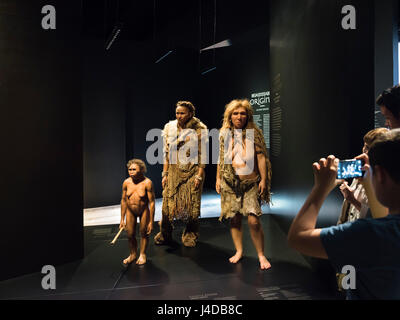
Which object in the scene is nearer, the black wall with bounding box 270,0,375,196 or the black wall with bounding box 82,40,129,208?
the black wall with bounding box 270,0,375,196

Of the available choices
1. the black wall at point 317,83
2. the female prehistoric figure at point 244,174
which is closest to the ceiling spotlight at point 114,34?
the black wall at point 317,83

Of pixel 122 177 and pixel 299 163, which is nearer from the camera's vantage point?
pixel 299 163

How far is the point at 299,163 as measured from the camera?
3.76 metres

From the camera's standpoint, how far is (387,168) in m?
0.97

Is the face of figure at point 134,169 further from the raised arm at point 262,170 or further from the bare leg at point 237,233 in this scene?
the raised arm at point 262,170

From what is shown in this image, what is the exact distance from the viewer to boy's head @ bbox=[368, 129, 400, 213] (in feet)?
3.14

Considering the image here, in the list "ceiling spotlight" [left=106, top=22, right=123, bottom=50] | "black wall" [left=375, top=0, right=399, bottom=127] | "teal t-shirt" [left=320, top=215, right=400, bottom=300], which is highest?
"ceiling spotlight" [left=106, top=22, right=123, bottom=50]

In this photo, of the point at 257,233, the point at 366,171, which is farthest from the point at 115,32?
the point at 366,171

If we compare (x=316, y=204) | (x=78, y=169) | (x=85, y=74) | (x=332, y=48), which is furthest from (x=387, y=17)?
(x=85, y=74)

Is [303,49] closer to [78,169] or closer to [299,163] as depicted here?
[299,163]

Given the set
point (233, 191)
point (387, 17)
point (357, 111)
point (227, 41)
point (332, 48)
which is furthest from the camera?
point (227, 41)

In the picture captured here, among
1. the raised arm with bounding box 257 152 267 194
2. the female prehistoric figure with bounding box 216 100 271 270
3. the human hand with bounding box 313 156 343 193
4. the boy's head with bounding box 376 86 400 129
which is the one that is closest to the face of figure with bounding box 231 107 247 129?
the female prehistoric figure with bounding box 216 100 271 270

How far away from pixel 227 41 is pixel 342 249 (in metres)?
5.82

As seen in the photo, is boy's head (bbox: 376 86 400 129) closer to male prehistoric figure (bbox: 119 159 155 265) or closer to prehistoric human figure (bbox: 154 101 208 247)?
male prehistoric figure (bbox: 119 159 155 265)
